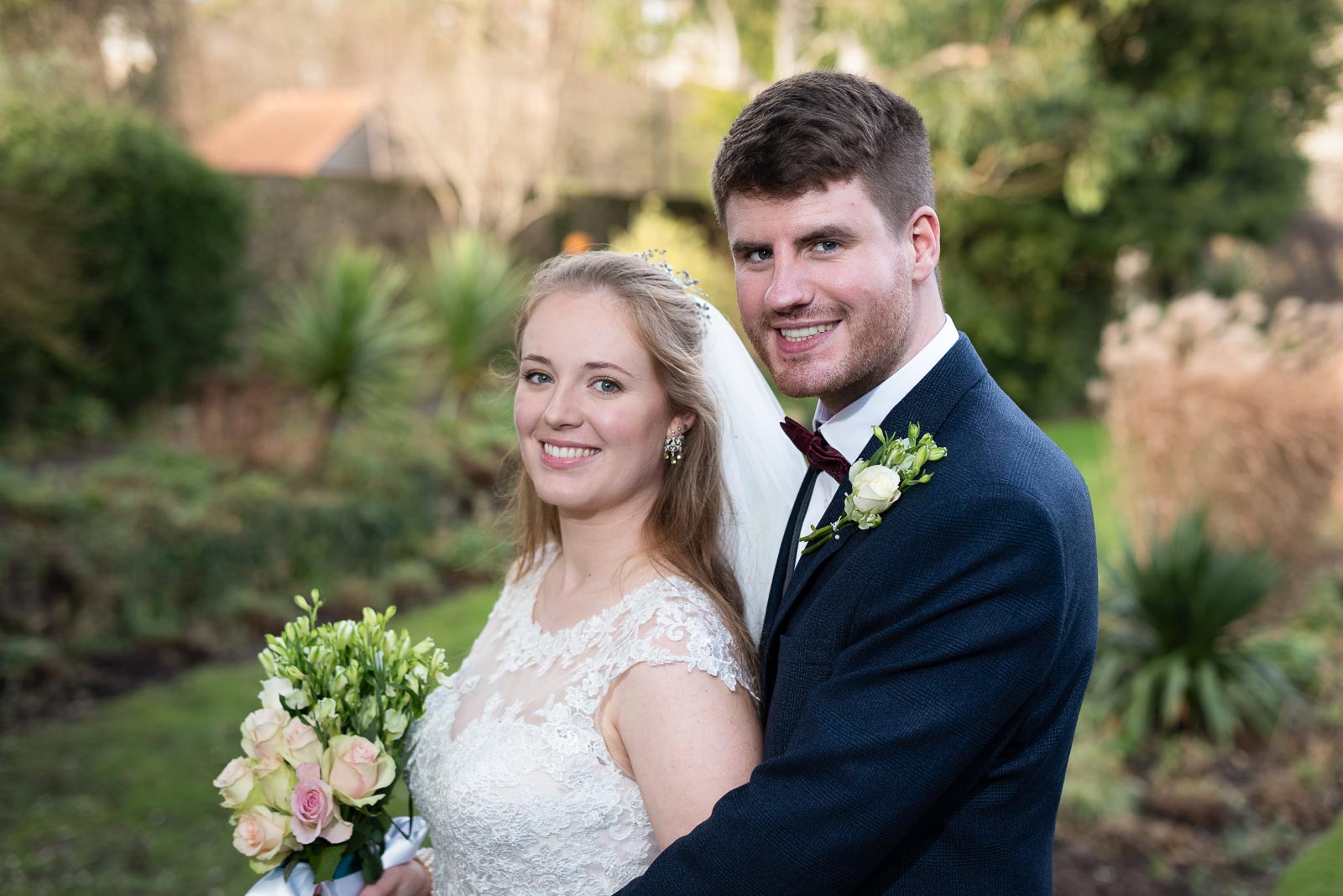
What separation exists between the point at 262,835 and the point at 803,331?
153cm

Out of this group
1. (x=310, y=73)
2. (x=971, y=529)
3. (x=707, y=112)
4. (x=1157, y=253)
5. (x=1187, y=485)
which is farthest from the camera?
(x=310, y=73)

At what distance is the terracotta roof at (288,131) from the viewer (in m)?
25.5

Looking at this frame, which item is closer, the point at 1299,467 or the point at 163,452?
the point at 1299,467

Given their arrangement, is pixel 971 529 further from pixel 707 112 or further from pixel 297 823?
pixel 707 112

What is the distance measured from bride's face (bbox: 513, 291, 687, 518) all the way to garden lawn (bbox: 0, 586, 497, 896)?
1.74m

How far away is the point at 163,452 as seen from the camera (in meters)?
9.20

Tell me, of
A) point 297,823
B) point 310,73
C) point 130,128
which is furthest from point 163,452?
point 310,73

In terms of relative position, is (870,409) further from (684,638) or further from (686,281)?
(686,281)

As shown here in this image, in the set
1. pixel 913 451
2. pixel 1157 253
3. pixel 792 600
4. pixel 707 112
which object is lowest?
pixel 792 600

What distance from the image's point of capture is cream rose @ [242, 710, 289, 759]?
7.83ft

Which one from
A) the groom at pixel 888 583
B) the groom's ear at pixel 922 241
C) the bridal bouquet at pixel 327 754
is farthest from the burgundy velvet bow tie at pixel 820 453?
the bridal bouquet at pixel 327 754

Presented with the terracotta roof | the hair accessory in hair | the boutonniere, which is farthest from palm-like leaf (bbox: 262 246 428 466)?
the terracotta roof

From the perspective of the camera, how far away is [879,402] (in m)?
2.12

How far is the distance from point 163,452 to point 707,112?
35.4ft
